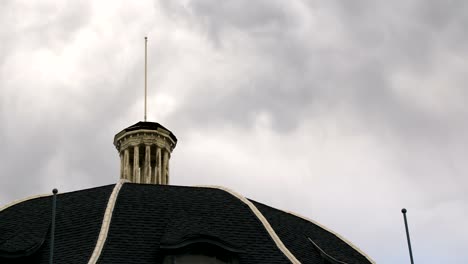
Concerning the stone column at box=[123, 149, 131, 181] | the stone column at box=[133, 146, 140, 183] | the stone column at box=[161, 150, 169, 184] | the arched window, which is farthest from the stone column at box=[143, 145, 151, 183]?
the arched window

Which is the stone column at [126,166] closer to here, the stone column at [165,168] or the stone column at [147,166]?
the stone column at [147,166]

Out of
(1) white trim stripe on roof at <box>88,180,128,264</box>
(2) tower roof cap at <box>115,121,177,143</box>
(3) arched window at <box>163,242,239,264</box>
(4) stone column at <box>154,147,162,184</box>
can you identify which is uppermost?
(2) tower roof cap at <box>115,121,177,143</box>

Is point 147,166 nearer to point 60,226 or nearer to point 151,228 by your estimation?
point 60,226

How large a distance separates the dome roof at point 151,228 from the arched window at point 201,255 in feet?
0.73

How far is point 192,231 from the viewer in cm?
4025

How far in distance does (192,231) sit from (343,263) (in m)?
7.90

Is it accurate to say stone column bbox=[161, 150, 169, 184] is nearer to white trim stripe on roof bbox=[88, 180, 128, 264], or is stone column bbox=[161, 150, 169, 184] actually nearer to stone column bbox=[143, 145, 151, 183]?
stone column bbox=[143, 145, 151, 183]

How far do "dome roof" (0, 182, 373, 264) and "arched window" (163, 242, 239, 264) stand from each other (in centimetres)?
22

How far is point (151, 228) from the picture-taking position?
136 feet

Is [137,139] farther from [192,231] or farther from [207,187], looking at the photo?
[192,231]

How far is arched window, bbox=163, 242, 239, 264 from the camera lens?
130 feet

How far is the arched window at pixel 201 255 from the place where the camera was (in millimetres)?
39562

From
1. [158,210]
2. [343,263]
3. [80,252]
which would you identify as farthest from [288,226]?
[80,252]

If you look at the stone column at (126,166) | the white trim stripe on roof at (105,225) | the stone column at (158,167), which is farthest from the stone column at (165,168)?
the white trim stripe on roof at (105,225)
